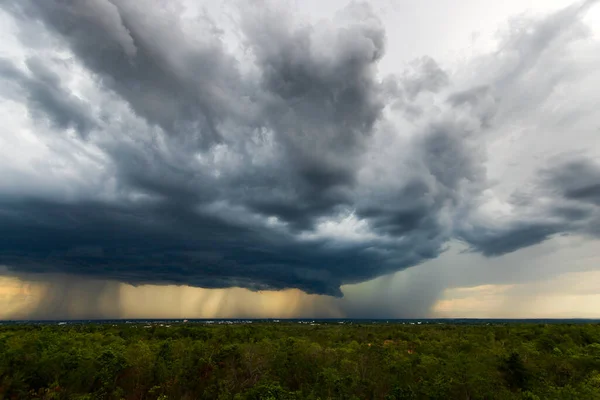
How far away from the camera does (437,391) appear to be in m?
25.0

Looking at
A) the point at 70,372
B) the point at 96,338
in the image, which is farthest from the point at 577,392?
the point at 96,338

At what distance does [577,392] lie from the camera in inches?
890

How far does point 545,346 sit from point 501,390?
44800mm

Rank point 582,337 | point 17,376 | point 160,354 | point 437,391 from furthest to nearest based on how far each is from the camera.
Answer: point 582,337
point 160,354
point 17,376
point 437,391

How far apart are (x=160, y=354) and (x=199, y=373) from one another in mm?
5816

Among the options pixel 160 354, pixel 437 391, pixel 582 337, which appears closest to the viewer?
pixel 437 391

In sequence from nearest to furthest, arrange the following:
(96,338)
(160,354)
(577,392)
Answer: (577,392)
(160,354)
(96,338)

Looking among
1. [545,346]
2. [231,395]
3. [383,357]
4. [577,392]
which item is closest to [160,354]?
[231,395]

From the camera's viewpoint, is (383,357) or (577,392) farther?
(383,357)

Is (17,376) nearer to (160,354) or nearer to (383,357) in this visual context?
(160,354)

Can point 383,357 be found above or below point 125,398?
above

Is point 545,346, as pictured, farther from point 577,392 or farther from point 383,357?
point 577,392

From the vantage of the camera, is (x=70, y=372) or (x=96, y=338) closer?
(x=70, y=372)

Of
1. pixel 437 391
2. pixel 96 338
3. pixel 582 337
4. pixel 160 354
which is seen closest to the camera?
pixel 437 391
